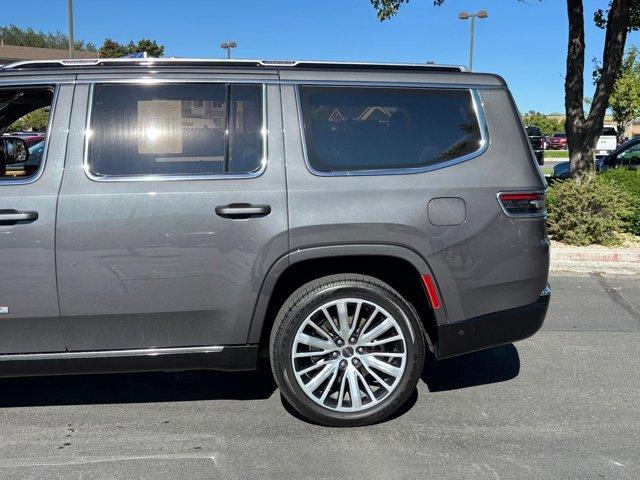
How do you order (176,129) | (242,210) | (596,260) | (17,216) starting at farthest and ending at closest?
(596,260)
(176,129)
(242,210)
(17,216)

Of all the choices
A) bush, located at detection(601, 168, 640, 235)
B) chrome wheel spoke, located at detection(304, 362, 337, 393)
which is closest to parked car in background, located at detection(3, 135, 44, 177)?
chrome wheel spoke, located at detection(304, 362, 337, 393)

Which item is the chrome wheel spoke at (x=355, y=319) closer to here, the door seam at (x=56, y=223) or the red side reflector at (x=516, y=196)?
the red side reflector at (x=516, y=196)

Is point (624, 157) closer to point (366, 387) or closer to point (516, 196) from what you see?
point (516, 196)

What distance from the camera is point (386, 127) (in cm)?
354

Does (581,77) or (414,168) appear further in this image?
(581,77)

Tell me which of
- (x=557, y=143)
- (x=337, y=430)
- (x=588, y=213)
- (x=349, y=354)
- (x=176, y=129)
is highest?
(x=557, y=143)

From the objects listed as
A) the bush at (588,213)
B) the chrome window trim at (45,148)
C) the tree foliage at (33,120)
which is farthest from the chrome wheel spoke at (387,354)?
the bush at (588,213)

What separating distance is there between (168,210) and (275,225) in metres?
0.57

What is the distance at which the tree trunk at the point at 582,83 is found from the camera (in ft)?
30.5

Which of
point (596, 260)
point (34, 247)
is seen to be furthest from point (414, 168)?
point (596, 260)

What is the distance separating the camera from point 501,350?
484 cm

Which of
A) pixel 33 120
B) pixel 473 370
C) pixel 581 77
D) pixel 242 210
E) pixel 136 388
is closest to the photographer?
pixel 242 210

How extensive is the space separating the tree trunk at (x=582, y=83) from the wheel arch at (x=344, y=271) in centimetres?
705

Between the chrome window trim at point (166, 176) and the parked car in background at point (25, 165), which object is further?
the parked car in background at point (25, 165)
